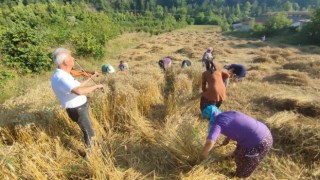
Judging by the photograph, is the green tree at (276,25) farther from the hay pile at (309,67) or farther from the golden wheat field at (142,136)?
the golden wheat field at (142,136)

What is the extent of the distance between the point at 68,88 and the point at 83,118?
0.44m

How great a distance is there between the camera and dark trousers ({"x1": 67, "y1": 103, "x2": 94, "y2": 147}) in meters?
2.74

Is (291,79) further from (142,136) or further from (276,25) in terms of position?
(276,25)

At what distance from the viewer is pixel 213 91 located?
3.37 m

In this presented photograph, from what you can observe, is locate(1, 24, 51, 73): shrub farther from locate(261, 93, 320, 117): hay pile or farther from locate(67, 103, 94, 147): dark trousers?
locate(261, 93, 320, 117): hay pile

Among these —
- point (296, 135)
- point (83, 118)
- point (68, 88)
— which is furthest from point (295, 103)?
point (68, 88)

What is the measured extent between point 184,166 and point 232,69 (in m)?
2.22

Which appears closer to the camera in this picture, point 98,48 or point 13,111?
point 13,111

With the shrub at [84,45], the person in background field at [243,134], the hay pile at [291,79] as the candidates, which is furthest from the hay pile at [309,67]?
the shrub at [84,45]

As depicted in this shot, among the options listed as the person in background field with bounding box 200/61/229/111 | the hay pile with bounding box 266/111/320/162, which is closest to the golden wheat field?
the hay pile with bounding box 266/111/320/162

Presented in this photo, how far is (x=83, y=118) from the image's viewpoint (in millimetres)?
2807

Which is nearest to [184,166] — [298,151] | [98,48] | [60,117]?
[298,151]

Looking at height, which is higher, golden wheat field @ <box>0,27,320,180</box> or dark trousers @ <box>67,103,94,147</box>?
dark trousers @ <box>67,103,94,147</box>

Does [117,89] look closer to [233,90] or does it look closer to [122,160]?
Result: [122,160]
